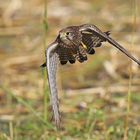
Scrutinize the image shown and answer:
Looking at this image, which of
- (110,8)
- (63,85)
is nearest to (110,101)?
(63,85)

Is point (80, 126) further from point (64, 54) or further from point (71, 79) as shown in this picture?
point (64, 54)

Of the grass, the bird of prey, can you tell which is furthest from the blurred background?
the bird of prey

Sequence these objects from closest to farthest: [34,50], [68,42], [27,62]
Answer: [68,42] < [27,62] < [34,50]

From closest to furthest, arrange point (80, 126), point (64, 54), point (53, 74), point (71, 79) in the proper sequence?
point (53, 74), point (64, 54), point (80, 126), point (71, 79)

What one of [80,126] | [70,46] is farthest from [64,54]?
[80,126]

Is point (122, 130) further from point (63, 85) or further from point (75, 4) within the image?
point (75, 4)

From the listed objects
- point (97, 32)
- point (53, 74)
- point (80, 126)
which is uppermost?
point (97, 32)
